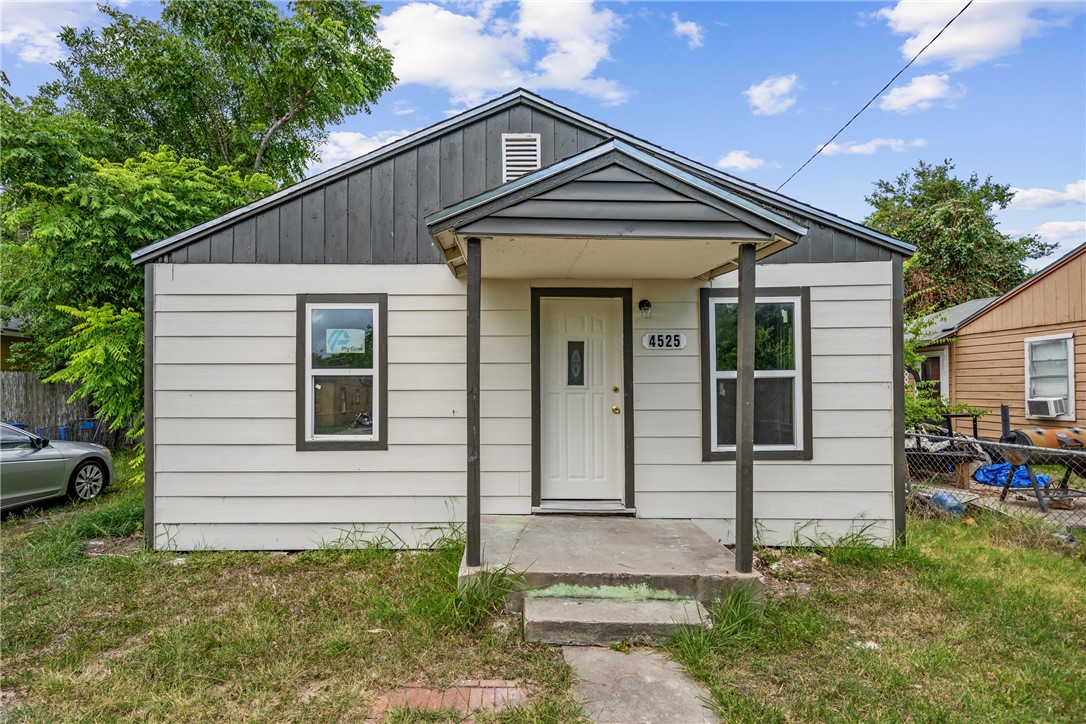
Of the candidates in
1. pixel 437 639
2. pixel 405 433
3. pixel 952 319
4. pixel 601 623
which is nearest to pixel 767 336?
pixel 601 623

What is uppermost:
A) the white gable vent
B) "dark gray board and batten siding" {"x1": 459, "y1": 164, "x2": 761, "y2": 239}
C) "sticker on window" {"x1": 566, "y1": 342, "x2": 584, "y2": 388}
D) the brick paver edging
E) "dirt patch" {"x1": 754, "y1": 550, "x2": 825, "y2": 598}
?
the white gable vent

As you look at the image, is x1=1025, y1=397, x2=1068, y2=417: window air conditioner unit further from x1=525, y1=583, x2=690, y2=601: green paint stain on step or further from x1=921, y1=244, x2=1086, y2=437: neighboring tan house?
x1=525, y1=583, x2=690, y2=601: green paint stain on step

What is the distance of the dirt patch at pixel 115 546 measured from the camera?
476 centimetres

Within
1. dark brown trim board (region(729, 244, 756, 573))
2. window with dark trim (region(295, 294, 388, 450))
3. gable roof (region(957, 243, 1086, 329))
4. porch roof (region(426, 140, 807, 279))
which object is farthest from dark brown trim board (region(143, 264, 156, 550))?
gable roof (region(957, 243, 1086, 329))

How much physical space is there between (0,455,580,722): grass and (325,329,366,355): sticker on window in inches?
70.4

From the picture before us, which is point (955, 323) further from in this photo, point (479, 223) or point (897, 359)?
point (479, 223)

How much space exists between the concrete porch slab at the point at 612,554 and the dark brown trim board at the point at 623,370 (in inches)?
13.8

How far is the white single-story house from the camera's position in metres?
4.85

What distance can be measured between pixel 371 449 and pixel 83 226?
5.87 metres

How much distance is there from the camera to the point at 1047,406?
31.5 ft

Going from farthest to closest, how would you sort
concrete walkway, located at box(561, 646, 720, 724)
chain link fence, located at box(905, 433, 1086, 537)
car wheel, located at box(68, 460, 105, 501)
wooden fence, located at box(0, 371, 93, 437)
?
wooden fence, located at box(0, 371, 93, 437) → car wheel, located at box(68, 460, 105, 501) → chain link fence, located at box(905, 433, 1086, 537) → concrete walkway, located at box(561, 646, 720, 724)

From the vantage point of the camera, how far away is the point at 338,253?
16.1 ft

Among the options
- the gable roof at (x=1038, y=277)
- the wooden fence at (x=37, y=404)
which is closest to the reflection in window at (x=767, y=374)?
the gable roof at (x=1038, y=277)

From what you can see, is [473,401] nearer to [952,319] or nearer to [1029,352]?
[1029,352]
